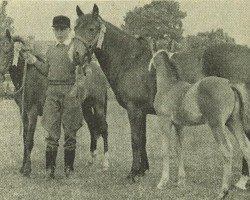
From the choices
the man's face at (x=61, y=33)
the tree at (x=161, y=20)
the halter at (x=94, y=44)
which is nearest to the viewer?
the halter at (x=94, y=44)

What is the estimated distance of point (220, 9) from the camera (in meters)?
8.38

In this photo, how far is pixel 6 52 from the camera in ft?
23.2

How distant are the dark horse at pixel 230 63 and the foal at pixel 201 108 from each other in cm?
71

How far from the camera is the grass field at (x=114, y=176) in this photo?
5.89 meters

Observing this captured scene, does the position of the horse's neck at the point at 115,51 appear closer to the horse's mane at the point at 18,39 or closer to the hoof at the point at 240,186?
the horse's mane at the point at 18,39

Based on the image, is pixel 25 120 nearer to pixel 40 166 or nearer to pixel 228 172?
pixel 40 166

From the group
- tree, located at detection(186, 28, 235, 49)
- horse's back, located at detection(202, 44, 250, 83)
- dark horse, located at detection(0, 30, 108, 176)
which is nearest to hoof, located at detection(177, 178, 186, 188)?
horse's back, located at detection(202, 44, 250, 83)

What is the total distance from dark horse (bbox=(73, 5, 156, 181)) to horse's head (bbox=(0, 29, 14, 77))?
52.3 inches

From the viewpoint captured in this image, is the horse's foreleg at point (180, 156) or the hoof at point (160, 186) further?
the horse's foreleg at point (180, 156)

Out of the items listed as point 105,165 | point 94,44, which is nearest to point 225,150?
point 94,44

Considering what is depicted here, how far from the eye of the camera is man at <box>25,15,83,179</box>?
686cm

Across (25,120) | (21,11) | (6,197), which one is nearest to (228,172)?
(6,197)

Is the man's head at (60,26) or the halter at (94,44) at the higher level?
the man's head at (60,26)

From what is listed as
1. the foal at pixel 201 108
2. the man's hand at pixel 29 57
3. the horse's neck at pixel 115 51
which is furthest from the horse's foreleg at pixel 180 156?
the man's hand at pixel 29 57
